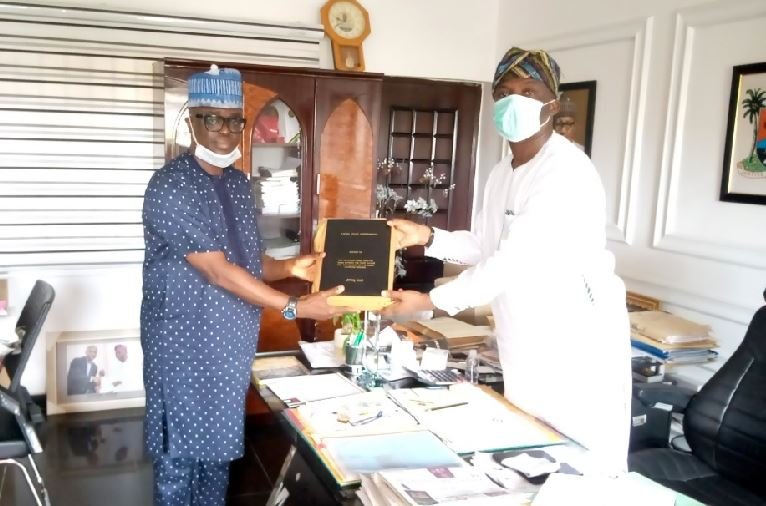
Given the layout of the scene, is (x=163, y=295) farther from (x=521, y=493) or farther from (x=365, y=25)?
(x=365, y=25)

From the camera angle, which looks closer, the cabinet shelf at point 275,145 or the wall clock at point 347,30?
the cabinet shelf at point 275,145

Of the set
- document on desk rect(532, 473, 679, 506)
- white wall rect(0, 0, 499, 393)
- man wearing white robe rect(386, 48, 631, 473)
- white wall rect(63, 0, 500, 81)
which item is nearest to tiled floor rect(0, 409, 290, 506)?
white wall rect(0, 0, 499, 393)

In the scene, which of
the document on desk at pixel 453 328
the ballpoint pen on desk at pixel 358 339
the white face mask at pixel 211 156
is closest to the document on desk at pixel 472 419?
the ballpoint pen on desk at pixel 358 339

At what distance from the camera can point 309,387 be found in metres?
1.94

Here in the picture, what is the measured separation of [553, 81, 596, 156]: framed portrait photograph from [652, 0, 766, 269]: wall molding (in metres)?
0.48

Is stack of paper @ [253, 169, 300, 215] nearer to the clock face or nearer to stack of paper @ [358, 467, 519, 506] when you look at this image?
the clock face

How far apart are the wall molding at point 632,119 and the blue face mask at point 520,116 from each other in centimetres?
135

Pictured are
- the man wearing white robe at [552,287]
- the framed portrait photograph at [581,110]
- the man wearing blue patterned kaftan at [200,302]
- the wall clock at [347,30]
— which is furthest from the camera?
the wall clock at [347,30]

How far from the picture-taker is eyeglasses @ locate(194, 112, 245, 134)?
2066 millimetres

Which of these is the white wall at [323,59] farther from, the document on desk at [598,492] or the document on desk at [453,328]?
the document on desk at [598,492]

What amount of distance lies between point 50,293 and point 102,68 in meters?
1.56

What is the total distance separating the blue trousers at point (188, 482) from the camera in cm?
211

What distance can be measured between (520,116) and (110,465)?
2.37m

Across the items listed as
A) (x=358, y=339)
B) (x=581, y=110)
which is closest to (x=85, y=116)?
(x=358, y=339)
